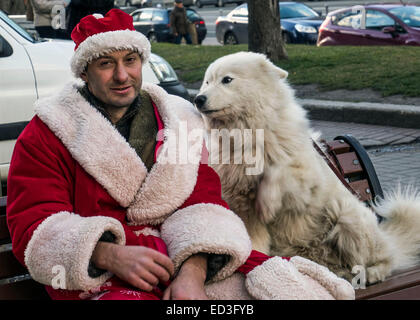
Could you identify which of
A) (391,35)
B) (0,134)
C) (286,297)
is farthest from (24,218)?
(391,35)

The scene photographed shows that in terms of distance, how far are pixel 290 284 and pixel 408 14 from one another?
1492 centimetres

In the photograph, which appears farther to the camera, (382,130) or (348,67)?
(348,67)

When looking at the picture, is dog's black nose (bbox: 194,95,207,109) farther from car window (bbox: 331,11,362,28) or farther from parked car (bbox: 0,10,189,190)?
car window (bbox: 331,11,362,28)

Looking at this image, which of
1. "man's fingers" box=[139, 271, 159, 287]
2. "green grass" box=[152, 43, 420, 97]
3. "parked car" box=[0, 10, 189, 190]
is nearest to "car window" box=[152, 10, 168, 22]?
"green grass" box=[152, 43, 420, 97]

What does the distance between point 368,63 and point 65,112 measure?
10256 mm

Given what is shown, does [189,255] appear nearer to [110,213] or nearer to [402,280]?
[110,213]

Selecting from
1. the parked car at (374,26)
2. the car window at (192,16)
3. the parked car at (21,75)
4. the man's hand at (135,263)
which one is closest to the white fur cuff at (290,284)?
the man's hand at (135,263)

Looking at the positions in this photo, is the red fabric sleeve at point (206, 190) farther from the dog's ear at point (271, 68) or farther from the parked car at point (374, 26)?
the parked car at point (374, 26)

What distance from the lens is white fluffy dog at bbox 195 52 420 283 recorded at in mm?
2980

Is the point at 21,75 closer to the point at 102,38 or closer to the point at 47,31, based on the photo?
the point at 47,31

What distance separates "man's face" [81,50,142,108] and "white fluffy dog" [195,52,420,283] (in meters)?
0.43

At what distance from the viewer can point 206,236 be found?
96.6 inches

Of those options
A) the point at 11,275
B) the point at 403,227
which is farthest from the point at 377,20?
the point at 11,275
